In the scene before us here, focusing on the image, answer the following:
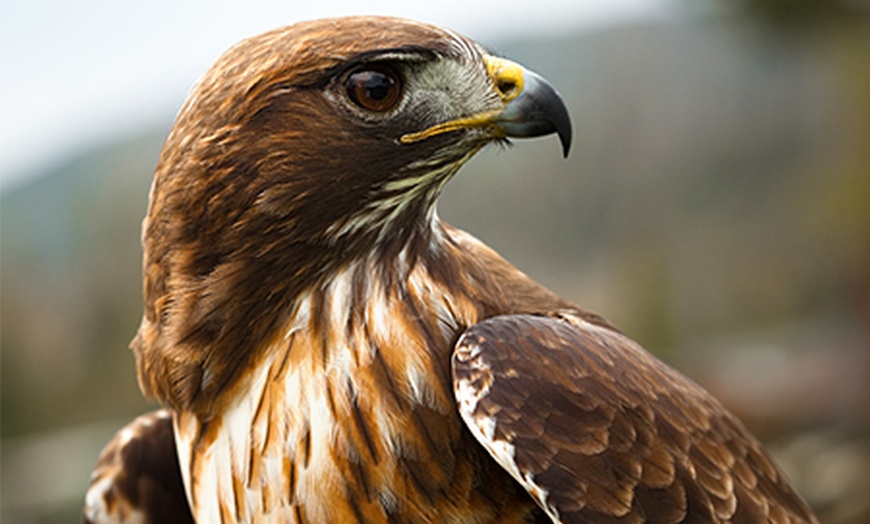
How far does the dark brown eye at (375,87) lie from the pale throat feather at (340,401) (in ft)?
A: 1.24

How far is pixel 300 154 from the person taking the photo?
2.05 meters

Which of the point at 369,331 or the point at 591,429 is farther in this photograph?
the point at 369,331

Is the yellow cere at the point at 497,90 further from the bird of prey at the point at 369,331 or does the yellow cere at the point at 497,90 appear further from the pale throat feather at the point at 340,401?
the pale throat feather at the point at 340,401

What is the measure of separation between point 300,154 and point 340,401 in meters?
0.54

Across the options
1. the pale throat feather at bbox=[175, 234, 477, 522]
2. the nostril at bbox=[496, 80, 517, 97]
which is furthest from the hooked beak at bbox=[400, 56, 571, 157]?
the pale throat feather at bbox=[175, 234, 477, 522]

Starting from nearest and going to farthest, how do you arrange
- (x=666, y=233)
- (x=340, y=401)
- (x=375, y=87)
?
1. (x=375, y=87)
2. (x=340, y=401)
3. (x=666, y=233)

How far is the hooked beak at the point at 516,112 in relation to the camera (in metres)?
2.06

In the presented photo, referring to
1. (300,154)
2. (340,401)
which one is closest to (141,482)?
(340,401)

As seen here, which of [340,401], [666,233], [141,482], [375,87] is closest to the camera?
[375,87]

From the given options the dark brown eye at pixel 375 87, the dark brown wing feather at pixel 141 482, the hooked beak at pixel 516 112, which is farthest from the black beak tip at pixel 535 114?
the dark brown wing feather at pixel 141 482

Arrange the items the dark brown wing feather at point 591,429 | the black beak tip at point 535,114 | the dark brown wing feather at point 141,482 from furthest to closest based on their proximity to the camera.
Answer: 1. the dark brown wing feather at point 141,482
2. the black beak tip at point 535,114
3. the dark brown wing feather at point 591,429

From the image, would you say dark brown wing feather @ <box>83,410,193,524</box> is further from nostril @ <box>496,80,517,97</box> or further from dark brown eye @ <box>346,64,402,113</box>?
nostril @ <box>496,80,517,97</box>

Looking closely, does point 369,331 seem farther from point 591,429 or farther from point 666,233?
point 666,233

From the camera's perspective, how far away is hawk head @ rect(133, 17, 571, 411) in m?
2.01
